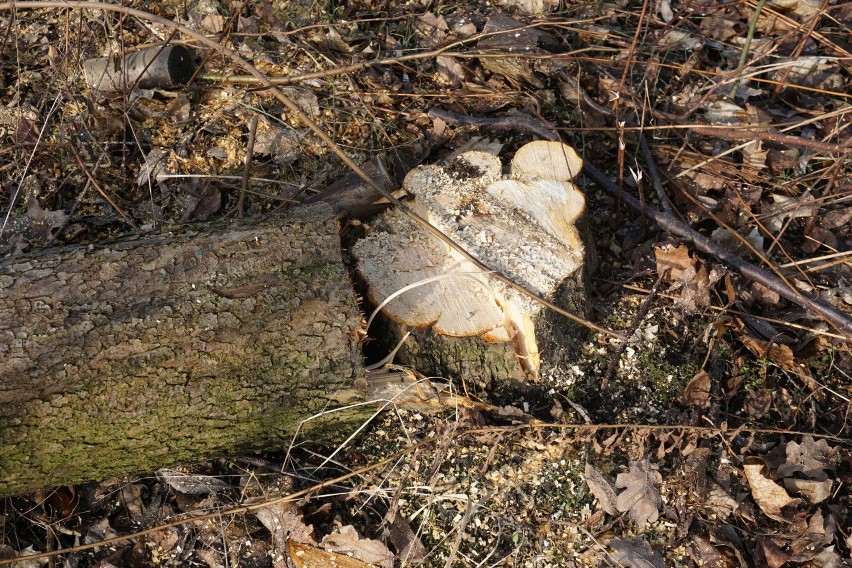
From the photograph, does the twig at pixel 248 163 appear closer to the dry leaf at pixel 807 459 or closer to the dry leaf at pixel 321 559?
the dry leaf at pixel 321 559

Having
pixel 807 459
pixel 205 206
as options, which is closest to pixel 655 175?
pixel 807 459

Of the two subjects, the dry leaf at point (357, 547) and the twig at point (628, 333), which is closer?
the dry leaf at point (357, 547)

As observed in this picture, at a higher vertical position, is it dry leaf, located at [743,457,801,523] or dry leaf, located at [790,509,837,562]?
dry leaf, located at [743,457,801,523]

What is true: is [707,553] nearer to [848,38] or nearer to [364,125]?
[364,125]

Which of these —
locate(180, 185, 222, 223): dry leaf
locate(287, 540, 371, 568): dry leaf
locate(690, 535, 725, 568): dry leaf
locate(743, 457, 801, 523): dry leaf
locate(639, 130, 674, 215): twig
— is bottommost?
locate(690, 535, 725, 568): dry leaf

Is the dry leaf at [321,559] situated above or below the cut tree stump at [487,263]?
below

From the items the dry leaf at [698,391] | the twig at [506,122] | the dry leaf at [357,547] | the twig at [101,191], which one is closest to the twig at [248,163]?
the twig at [101,191]

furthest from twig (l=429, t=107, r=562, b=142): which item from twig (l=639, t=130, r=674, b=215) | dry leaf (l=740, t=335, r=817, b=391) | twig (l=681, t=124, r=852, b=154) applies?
dry leaf (l=740, t=335, r=817, b=391)

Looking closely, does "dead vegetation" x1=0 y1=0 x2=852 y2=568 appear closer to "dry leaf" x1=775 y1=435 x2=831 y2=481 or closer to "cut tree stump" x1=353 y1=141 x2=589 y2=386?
"dry leaf" x1=775 y1=435 x2=831 y2=481
